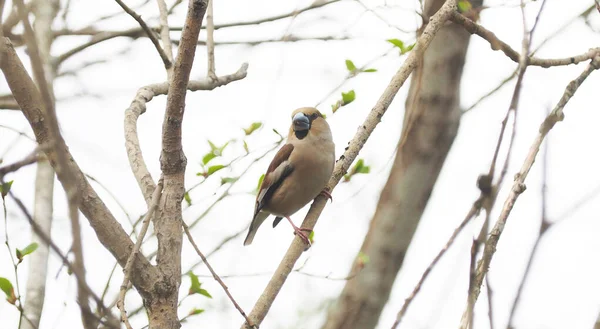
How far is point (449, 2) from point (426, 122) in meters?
1.51

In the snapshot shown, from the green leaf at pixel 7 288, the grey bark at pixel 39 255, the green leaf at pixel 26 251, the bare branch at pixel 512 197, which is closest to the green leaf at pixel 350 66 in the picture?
the grey bark at pixel 39 255

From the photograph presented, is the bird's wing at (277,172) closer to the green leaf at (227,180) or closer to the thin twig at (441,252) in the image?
the green leaf at (227,180)

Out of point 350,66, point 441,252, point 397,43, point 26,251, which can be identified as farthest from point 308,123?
point 441,252

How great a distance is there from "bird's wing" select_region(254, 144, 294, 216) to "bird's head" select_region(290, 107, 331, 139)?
148mm

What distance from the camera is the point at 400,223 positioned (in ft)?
16.0

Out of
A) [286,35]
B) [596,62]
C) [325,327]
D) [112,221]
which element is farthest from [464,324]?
Result: [286,35]

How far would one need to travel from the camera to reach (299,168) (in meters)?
4.48

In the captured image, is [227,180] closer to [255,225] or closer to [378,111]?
[255,225]

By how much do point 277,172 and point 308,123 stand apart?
41 centimetres

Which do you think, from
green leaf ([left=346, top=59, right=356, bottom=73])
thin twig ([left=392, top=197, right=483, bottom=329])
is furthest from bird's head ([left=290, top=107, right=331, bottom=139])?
thin twig ([left=392, top=197, right=483, bottom=329])

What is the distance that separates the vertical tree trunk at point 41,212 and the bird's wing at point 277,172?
152 centimetres

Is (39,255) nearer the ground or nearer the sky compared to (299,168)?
nearer the ground

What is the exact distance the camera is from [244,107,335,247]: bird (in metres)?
4.34

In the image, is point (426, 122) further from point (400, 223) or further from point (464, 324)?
point (464, 324)
